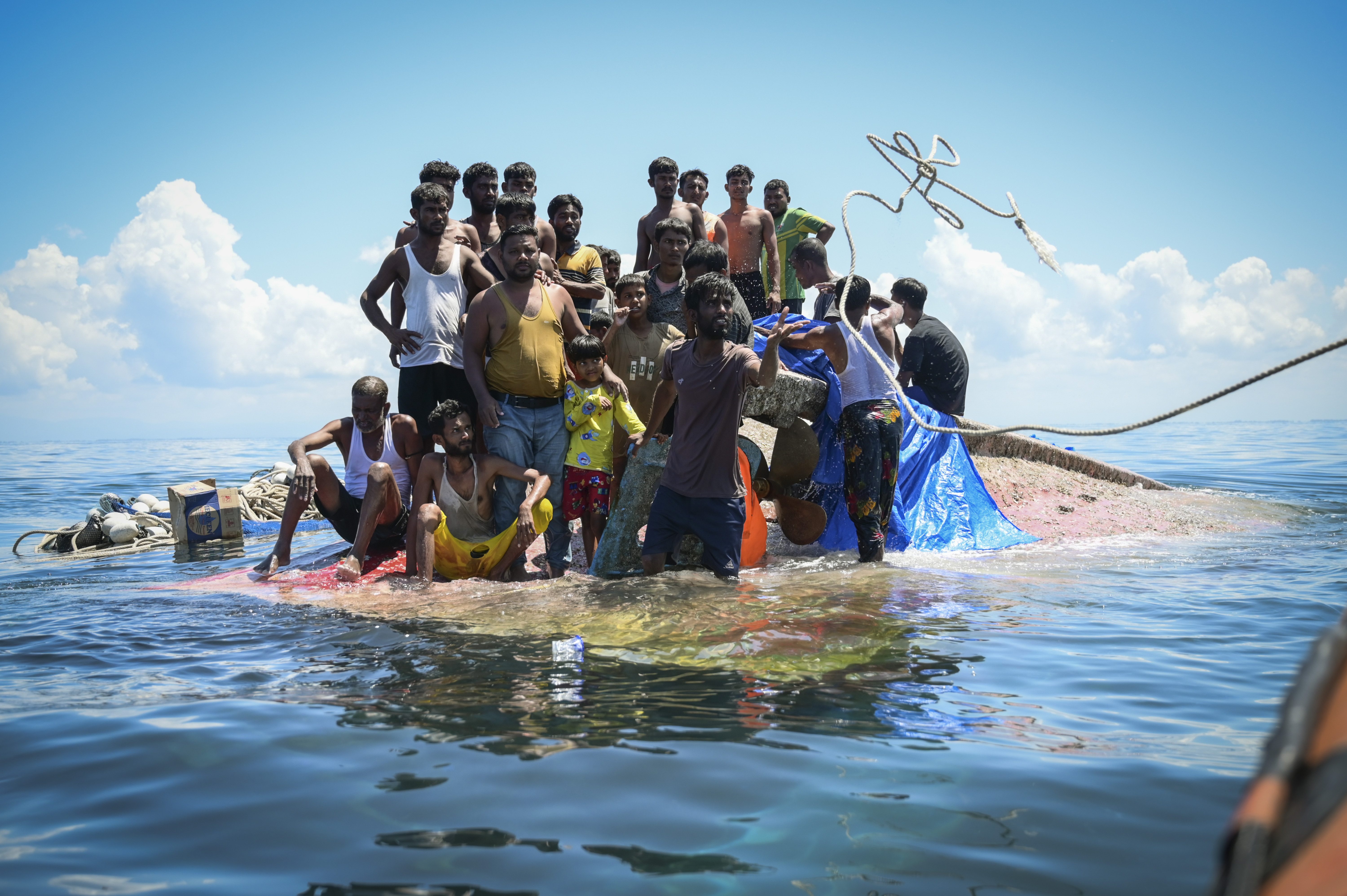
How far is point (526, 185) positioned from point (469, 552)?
3.07 m

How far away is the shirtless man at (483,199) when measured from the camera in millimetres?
7020

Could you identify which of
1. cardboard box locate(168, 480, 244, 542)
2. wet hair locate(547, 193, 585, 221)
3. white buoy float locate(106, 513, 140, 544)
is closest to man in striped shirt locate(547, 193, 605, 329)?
wet hair locate(547, 193, 585, 221)

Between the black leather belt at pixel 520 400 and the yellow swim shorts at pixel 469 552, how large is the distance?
64cm

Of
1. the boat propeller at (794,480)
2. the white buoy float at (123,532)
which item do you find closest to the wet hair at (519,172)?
the boat propeller at (794,480)

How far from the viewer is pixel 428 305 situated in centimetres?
616

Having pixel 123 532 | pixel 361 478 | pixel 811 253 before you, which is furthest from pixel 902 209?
pixel 123 532

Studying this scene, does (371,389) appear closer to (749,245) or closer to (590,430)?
(590,430)

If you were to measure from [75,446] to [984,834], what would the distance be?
60108mm

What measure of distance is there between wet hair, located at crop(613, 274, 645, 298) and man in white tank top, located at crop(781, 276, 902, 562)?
110cm

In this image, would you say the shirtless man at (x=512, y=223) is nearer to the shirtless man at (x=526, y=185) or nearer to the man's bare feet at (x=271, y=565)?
the shirtless man at (x=526, y=185)

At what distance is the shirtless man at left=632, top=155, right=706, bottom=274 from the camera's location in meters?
7.29

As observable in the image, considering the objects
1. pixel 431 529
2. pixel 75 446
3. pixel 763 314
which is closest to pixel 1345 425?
pixel 763 314

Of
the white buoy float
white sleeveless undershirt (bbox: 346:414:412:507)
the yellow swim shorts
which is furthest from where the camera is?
the white buoy float

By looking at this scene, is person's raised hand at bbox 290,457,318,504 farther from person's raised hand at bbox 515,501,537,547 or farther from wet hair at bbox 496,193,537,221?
wet hair at bbox 496,193,537,221
